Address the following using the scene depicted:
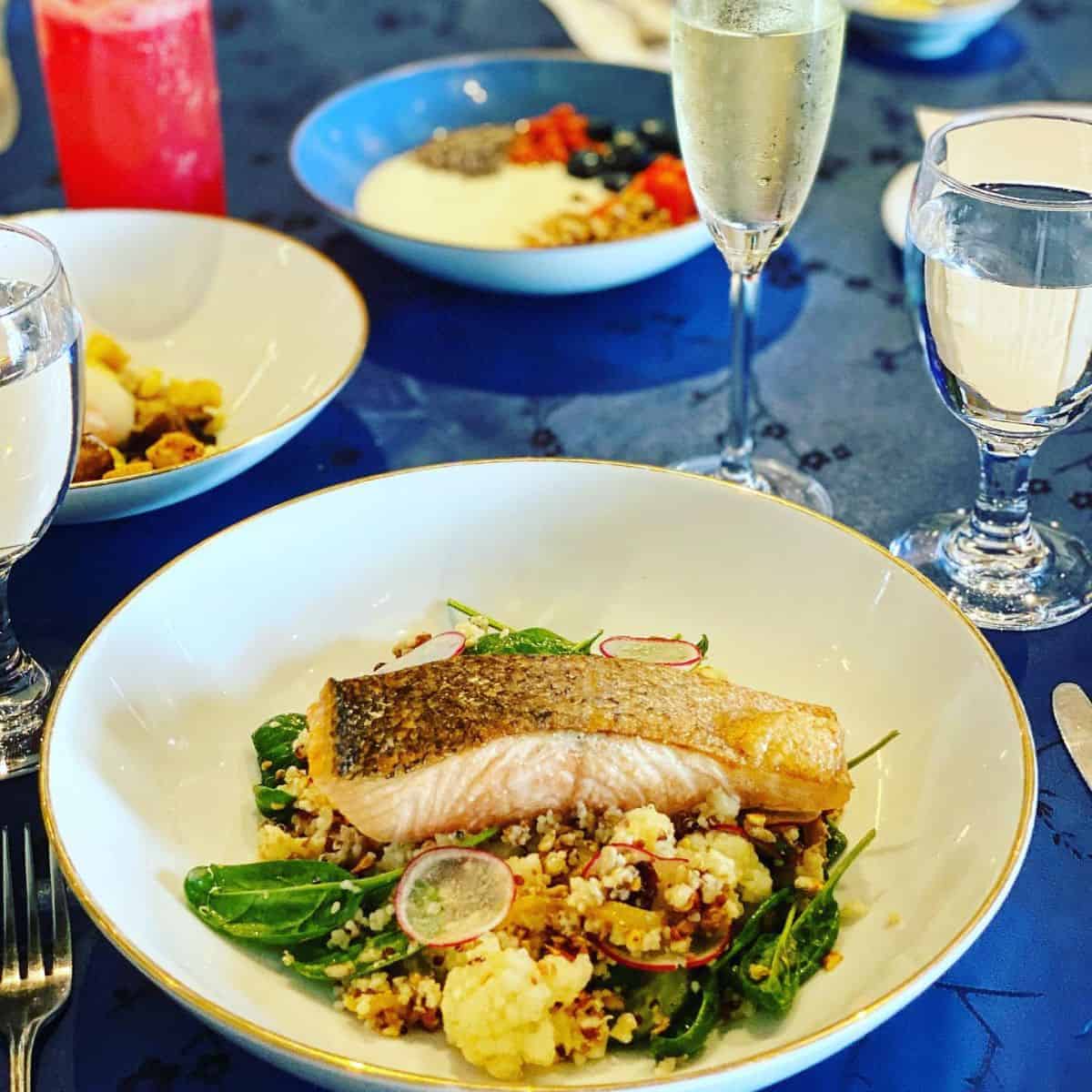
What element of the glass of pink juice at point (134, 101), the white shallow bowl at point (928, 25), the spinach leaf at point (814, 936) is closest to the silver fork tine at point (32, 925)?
the spinach leaf at point (814, 936)

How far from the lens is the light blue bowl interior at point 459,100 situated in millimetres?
2207

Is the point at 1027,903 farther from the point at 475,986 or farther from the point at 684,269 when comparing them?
the point at 684,269

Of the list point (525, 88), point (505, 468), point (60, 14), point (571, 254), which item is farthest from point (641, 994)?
point (525, 88)

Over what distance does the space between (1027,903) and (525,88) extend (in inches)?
68.9

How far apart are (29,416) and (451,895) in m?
0.55

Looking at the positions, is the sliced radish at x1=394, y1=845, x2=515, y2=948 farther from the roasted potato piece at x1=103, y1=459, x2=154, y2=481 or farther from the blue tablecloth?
the roasted potato piece at x1=103, y1=459, x2=154, y2=481

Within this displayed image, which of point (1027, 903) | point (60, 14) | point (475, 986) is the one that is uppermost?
point (60, 14)

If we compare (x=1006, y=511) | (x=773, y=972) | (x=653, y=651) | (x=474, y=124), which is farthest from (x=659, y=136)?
(x=773, y=972)

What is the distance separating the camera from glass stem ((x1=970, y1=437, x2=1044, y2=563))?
56.5 inches

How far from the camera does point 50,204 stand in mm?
2176

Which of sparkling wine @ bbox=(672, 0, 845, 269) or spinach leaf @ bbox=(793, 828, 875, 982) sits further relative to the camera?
sparkling wine @ bbox=(672, 0, 845, 269)

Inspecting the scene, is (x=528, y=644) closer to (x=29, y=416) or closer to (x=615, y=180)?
(x=29, y=416)

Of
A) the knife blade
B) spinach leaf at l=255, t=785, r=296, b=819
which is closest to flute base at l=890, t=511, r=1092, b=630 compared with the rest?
the knife blade

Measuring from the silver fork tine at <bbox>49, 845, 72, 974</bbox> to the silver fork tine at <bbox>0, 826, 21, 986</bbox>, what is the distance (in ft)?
→ 0.09
